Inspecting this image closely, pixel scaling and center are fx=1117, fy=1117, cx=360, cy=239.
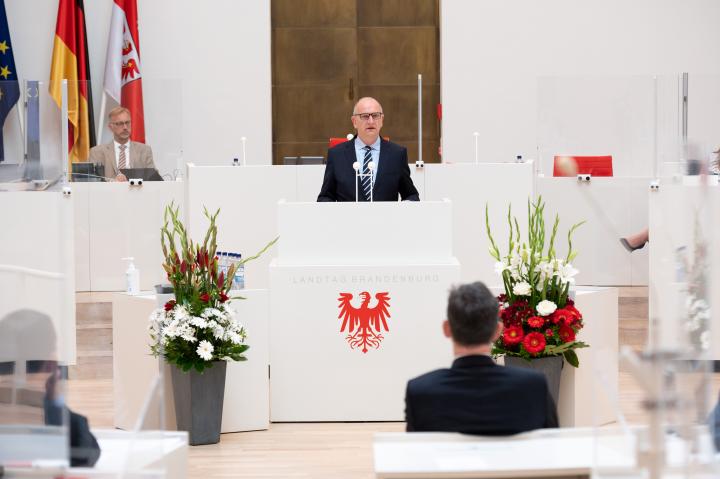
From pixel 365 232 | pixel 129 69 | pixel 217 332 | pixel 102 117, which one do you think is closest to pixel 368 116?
pixel 365 232

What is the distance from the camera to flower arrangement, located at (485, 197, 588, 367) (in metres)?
4.62

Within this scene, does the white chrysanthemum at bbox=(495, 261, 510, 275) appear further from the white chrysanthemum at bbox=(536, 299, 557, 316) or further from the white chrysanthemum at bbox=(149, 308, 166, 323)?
Result: the white chrysanthemum at bbox=(149, 308, 166, 323)

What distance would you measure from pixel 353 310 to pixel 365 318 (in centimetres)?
7

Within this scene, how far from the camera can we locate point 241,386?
204 inches

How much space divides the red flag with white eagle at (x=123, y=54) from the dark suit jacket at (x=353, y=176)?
12.8 ft

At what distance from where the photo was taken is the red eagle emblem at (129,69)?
9.85 meters

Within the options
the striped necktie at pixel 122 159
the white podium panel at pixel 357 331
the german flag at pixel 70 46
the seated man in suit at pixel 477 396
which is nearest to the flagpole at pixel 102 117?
the german flag at pixel 70 46

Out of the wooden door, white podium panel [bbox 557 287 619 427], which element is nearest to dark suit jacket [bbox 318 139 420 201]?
white podium panel [bbox 557 287 619 427]

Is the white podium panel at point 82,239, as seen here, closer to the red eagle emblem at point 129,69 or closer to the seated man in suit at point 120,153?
the seated man in suit at point 120,153

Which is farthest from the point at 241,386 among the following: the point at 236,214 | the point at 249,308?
the point at 236,214

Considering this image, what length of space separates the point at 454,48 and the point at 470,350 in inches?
318

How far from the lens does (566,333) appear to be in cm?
467

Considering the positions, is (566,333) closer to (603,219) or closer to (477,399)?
(477,399)

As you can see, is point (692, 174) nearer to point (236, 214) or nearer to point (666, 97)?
point (236, 214)
